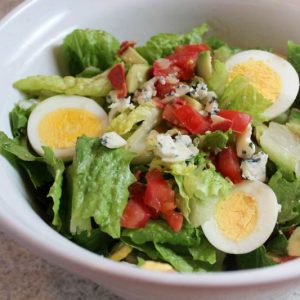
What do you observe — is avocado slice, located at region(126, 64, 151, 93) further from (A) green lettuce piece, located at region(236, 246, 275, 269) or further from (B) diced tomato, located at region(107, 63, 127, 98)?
(A) green lettuce piece, located at region(236, 246, 275, 269)

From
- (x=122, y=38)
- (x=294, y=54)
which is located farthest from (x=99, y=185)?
(x=294, y=54)

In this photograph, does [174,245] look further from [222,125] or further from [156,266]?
[222,125]

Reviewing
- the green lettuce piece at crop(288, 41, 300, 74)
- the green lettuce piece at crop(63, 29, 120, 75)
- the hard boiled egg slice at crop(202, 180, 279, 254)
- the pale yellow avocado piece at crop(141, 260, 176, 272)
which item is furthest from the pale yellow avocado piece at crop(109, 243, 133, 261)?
the green lettuce piece at crop(288, 41, 300, 74)

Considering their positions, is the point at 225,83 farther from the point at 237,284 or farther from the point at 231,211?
the point at 237,284

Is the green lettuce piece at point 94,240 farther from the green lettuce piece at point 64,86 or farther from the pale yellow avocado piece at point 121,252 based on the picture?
the green lettuce piece at point 64,86

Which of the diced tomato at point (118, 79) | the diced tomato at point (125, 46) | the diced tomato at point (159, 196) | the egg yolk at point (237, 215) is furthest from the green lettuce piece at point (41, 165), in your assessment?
the diced tomato at point (125, 46)
